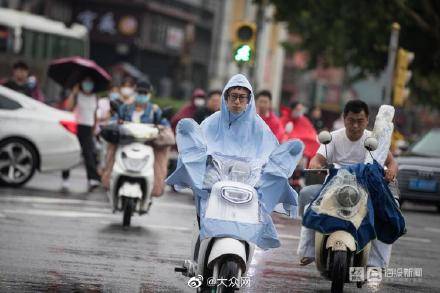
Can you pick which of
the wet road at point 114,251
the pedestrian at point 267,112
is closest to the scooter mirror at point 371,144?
the wet road at point 114,251

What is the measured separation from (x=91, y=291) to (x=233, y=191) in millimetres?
1580

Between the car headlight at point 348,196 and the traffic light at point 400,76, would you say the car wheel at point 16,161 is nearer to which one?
the car headlight at point 348,196

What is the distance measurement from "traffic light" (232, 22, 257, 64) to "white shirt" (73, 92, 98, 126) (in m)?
3.70

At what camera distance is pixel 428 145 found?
2558 cm

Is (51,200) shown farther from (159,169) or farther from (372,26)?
(372,26)

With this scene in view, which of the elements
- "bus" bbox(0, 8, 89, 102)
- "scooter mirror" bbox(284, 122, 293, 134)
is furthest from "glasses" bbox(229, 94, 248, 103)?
"bus" bbox(0, 8, 89, 102)

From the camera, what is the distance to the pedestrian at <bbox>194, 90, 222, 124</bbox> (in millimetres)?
21078

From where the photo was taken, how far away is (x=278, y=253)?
1409 centimetres

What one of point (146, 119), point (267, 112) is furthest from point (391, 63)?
point (146, 119)

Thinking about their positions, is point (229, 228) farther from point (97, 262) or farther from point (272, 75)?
point (272, 75)

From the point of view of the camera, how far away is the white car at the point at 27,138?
2034cm

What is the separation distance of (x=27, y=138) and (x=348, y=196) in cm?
1067

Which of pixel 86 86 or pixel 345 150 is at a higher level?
pixel 86 86

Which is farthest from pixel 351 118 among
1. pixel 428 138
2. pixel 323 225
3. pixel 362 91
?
pixel 362 91
